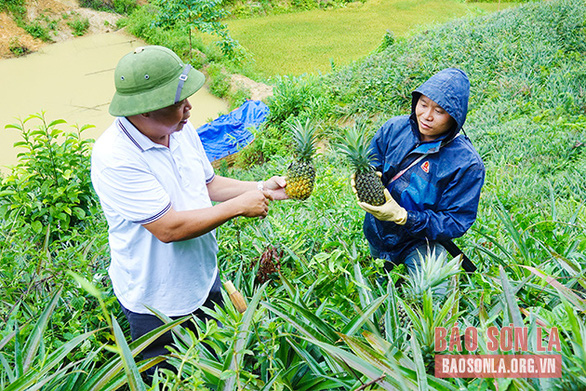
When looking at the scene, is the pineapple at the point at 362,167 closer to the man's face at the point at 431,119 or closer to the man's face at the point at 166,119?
the man's face at the point at 431,119

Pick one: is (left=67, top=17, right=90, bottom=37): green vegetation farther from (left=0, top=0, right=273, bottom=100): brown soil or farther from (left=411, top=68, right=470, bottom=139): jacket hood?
(left=411, top=68, right=470, bottom=139): jacket hood

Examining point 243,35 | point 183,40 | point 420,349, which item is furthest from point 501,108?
point 243,35

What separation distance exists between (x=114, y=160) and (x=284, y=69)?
446 inches

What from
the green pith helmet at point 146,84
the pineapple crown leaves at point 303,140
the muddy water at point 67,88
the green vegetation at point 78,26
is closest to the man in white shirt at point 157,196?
the green pith helmet at point 146,84

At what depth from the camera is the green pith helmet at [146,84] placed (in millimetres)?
1755

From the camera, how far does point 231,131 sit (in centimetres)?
796

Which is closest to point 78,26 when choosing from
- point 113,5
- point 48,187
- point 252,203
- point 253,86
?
point 113,5

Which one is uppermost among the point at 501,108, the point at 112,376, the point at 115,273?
the point at 112,376

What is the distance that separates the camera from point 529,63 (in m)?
7.34

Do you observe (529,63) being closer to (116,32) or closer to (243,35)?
(243,35)

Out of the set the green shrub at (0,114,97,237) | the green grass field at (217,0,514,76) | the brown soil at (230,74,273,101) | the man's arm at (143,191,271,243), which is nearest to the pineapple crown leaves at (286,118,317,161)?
the man's arm at (143,191,271,243)

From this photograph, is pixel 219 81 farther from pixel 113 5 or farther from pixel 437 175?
pixel 437 175

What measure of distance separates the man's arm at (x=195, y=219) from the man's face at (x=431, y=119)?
1.05 meters

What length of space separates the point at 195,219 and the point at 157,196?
0.65 feet
